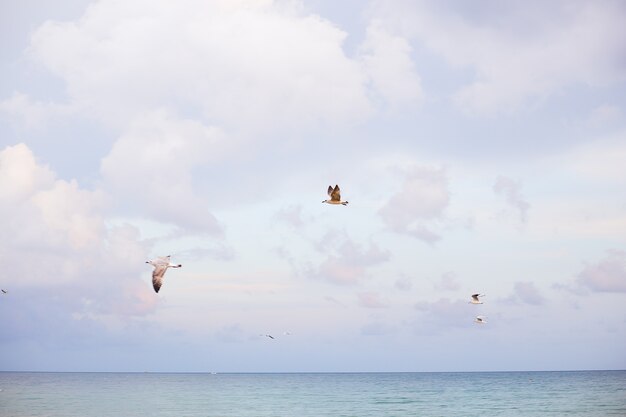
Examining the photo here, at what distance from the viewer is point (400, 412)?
71062 mm

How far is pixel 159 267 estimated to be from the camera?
33.1 metres

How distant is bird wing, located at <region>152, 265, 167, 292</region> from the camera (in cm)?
3164

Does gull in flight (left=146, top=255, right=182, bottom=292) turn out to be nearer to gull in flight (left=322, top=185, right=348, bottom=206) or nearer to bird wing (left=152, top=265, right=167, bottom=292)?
bird wing (left=152, top=265, right=167, bottom=292)

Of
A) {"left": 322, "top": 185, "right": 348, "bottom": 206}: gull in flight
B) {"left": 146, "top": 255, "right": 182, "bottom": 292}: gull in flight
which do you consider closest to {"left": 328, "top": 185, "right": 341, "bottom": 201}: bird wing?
{"left": 322, "top": 185, "right": 348, "bottom": 206}: gull in flight

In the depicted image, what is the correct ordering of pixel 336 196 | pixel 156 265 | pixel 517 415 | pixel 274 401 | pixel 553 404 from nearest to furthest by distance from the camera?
pixel 156 265 < pixel 336 196 < pixel 517 415 < pixel 553 404 < pixel 274 401

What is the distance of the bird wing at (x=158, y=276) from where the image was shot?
31642mm

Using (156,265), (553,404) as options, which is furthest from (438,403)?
(156,265)

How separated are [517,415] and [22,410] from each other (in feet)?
165

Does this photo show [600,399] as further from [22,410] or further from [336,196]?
[22,410]

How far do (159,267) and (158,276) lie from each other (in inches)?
32.1

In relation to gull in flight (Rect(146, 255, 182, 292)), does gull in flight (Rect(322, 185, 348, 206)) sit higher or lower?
higher

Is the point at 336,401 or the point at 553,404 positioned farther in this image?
the point at 336,401

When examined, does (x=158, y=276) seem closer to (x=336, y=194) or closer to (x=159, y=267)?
(x=159, y=267)

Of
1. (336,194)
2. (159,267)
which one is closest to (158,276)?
(159,267)
